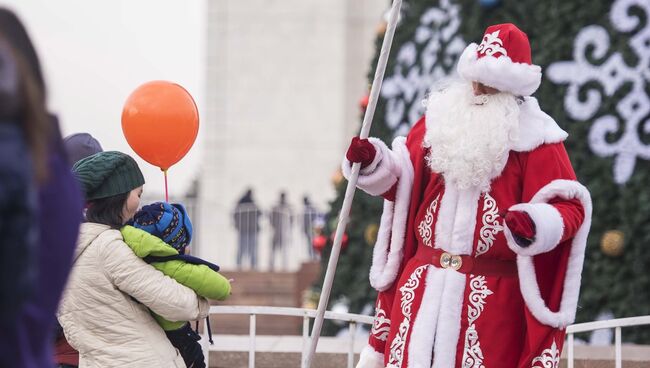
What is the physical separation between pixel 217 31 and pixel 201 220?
19.9ft

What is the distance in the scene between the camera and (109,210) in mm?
3518

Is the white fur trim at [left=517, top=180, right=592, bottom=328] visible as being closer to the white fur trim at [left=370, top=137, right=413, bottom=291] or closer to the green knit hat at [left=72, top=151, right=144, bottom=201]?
the white fur trim at [left=370, top=137, right=413, bottom=291]

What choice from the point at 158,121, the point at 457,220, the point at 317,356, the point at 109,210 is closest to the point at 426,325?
the point at 457,220

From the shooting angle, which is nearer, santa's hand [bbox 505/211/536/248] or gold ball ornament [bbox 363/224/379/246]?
santa's hand [bbox 505/211/536/248]

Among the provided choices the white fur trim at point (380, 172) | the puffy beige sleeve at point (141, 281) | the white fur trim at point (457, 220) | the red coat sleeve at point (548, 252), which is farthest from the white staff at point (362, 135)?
the puffy beige sleeve at point (141, 281)

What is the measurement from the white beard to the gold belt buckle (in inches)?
9.1

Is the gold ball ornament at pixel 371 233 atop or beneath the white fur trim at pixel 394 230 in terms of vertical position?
beneath

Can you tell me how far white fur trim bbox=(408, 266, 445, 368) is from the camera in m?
3.62

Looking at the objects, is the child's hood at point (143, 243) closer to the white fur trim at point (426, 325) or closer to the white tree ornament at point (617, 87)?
the white fur trim at point (426, 325)

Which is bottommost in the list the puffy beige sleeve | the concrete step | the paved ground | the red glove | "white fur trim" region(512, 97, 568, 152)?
the concrete step

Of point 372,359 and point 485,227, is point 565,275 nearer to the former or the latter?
point 485,227

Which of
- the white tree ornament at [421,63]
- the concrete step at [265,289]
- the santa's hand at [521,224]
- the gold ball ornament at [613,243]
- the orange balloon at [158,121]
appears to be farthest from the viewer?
the concrete step at [265,289]

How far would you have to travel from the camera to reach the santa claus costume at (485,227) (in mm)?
3568

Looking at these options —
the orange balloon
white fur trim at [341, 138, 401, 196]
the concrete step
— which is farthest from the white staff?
the concrete step
